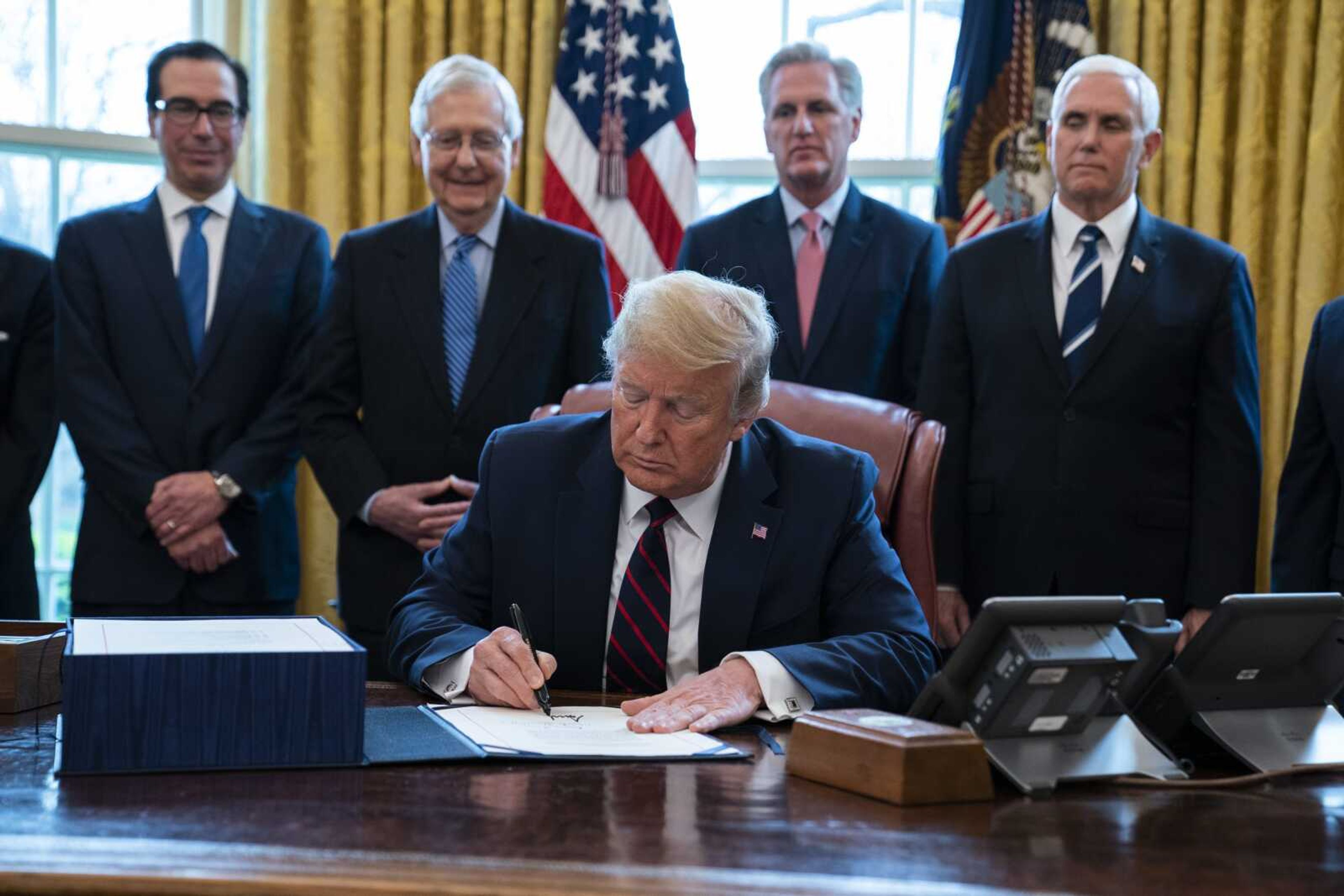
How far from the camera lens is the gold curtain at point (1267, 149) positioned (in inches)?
185

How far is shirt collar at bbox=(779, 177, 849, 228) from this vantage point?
4.16m

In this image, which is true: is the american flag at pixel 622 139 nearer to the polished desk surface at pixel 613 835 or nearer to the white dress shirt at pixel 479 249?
the white dress shirt at pixel 479 249

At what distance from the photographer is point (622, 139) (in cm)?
514

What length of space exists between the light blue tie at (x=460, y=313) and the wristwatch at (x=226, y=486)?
2.03 feet

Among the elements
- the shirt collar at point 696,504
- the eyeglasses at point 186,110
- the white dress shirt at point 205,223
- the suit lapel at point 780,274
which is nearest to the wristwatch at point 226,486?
the white dress shirt at point 205,223

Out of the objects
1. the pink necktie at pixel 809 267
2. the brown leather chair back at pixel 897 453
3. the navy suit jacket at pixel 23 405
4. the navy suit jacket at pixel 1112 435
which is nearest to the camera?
the brown leather chair back at pixel 897 453

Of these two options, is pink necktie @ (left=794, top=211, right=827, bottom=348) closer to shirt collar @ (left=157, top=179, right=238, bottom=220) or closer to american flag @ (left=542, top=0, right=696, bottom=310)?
american flag @ (left=542, top=0, right=696, bottom=310)

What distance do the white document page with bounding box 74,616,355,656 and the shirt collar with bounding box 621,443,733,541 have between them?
0.73 meters

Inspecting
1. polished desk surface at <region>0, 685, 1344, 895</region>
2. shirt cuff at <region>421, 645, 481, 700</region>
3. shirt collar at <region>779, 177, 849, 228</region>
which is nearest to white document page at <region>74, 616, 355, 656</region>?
polished desk surface at <region>0, 685, 1344, 895</region>

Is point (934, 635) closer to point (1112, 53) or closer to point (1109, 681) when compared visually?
point (1109, 681)

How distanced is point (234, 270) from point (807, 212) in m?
1.60

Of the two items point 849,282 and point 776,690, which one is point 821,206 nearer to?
point 849,282

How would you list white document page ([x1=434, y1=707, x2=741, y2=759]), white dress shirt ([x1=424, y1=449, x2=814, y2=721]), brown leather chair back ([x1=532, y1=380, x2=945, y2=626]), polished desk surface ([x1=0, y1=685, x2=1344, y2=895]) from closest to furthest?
polished desk surface ([x1=0, y1=685, x2=1344, y2=895]) → white document page ([x1=434, y1=707, x2=741, y2=759]) → white dress shirt ([x1=424, y1=449, x2=814, y2=721]) → brown leather chair back ([x1=532, y1=380, x2=945, y2=626])

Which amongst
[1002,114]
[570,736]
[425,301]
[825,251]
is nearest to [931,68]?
[1002,114]
